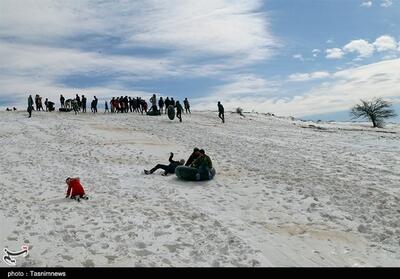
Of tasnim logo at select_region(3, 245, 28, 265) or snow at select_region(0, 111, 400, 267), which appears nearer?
tasnim logo at select_region(3, 245, 28, 265)

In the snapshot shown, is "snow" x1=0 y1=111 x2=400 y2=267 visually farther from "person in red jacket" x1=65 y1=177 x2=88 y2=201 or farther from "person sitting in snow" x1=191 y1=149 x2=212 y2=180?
"person sitting in snow" x1=191 y1=149 x2=212 y2=180

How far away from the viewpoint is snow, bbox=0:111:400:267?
9.95m

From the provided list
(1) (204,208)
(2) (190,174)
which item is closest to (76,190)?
(1) (204,208)

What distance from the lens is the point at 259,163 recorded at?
21.4 meters

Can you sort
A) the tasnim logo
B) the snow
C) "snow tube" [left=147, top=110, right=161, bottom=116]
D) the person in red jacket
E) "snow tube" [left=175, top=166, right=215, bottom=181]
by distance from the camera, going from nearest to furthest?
the tasnim logo → the snow → the person in red jacket → "snow tube" [left=175, top=166, right=215, bottom=181] → "snow tube" [left=147, top=110, right=161, bottom=116]

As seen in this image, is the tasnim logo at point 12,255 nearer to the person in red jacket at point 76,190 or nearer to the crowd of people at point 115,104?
the person in red jacket at point 76,190

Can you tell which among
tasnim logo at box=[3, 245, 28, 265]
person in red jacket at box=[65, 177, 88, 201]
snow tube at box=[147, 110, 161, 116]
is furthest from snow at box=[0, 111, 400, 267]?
snow tube at box=[147, 110, 161, 116]

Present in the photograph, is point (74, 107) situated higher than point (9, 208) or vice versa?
point (74, 107)

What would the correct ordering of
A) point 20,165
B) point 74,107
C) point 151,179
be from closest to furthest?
point 151,179, point 20,165, point 74,107

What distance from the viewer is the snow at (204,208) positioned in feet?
32.7
